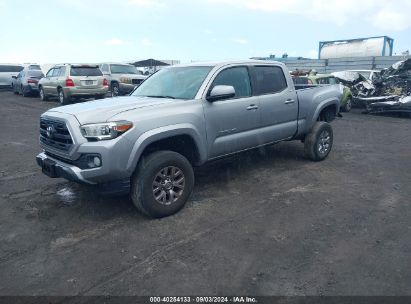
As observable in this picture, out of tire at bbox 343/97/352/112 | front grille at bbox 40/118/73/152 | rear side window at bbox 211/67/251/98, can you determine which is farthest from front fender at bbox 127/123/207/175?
tire at bbox 343/97/352/112

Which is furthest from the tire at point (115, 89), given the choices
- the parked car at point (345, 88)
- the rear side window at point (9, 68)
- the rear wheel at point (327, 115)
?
the rear wheel at point (327, 115)

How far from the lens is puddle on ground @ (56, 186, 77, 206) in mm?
4660

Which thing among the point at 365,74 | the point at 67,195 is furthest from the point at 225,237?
the point at 365,74

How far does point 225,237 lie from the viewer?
Result: 3660 millimetres

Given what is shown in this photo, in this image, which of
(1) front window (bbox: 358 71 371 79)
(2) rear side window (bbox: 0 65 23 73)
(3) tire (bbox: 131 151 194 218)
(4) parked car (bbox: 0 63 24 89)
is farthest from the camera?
(2) rear side window (bbox: 0 65 23 73)

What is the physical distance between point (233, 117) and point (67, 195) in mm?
2610

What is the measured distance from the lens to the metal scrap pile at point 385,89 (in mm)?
12844

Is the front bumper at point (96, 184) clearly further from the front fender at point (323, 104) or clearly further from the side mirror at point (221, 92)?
the front fender at point (323, 104)

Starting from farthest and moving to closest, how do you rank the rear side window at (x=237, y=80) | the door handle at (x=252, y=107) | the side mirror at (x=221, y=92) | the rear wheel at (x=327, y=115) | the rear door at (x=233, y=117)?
the rear wheel at (x=327, y=115), the door handle at (x=252, y=107), the rear side window at (x=237, y=80), the rear door at (x=233, y=117), the side mirror at (x=221, y=92)

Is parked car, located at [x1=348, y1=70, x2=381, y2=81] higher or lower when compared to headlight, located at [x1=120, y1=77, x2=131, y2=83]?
higher

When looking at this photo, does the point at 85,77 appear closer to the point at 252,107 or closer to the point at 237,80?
the point at 237,80

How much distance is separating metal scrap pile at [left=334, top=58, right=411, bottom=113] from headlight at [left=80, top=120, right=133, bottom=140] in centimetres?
1209

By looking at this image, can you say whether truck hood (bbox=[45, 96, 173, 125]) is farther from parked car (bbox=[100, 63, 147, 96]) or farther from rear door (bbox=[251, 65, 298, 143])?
parked car (bbox=[100, 63, 147, 96])

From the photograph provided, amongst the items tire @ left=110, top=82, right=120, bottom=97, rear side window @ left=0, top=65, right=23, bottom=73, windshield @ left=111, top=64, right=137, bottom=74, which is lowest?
tire @ left=110, top=82, right=120, bottom=97
